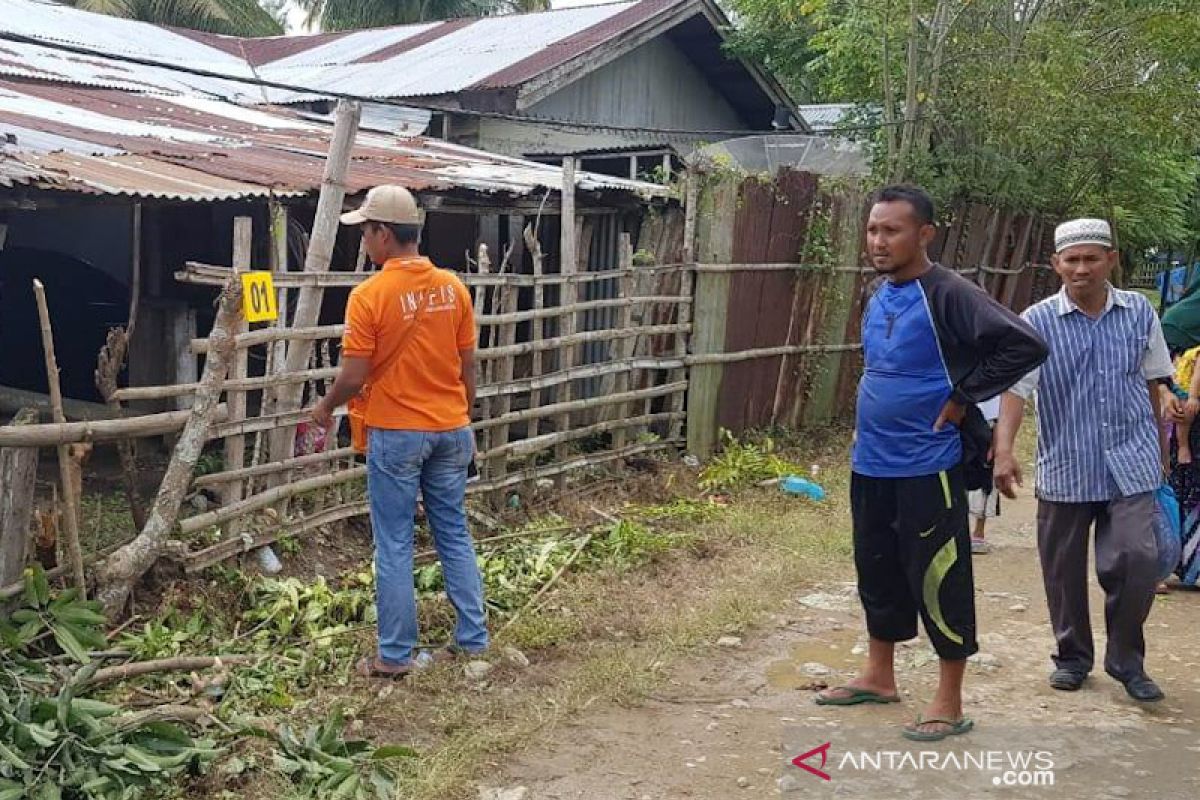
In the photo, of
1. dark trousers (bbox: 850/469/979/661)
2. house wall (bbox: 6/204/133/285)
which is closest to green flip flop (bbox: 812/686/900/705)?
dark trousers (bbox: 850/469/979/661)

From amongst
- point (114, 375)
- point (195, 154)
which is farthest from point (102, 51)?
point (114, 375)

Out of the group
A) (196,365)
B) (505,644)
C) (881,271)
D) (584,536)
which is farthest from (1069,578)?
(196,365)

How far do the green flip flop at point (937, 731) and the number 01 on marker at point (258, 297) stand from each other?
9.59 feet

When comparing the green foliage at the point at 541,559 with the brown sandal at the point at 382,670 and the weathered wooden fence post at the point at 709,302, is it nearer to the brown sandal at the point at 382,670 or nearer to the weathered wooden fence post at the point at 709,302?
the brown sandal at the point at 382,670

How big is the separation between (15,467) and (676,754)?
236cm

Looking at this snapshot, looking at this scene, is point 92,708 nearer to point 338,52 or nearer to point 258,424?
point 258,424

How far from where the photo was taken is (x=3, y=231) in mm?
6336

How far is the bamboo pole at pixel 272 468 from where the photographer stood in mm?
5047

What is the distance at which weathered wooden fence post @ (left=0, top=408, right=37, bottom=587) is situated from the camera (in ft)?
13.0

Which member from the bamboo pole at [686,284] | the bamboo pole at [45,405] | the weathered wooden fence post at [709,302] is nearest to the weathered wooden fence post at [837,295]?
the weathered wooden fence post at [709,302]

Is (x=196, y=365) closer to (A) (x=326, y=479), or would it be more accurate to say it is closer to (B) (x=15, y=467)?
(A) (x=326, y=479)

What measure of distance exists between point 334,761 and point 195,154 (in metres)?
4.51

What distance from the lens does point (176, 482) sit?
179 inches

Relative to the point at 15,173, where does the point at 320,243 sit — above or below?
below
